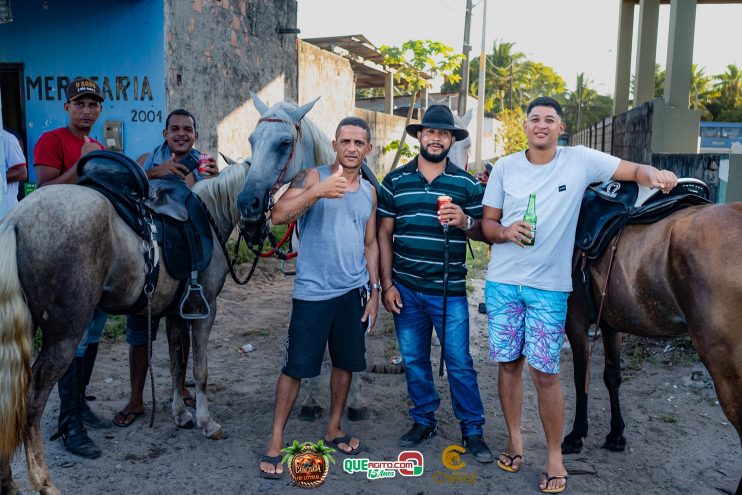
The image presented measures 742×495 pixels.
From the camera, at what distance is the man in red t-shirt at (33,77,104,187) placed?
3596 mm

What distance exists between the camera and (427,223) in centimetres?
349

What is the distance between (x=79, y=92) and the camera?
147 inches

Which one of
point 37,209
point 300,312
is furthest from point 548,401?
point 37,209

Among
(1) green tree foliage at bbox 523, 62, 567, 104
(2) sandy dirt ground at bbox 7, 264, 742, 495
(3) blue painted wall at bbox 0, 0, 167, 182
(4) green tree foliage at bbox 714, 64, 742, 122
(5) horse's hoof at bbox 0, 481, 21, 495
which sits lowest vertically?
(2) sandy dirt ground at bbox 7, 264, 742, 495

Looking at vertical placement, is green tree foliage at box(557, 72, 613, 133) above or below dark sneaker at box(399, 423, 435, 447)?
above

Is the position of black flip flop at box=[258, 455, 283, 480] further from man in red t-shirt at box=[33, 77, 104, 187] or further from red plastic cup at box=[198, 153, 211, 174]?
man in red t-shirt at box=[33, 77, 104, 187]

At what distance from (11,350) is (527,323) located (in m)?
2.58

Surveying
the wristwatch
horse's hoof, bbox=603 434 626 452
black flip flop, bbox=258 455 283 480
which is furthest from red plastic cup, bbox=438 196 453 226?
horse's hoof, bbox=603 434 626 452

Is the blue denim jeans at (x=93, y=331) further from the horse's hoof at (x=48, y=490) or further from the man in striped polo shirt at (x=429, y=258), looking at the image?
the man in striped polo shirt at (x=429, y=258)

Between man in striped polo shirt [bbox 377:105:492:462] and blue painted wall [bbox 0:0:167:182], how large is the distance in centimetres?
454

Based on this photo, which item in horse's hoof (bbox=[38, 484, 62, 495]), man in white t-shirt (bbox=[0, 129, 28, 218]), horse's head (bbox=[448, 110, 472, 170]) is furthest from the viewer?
horse's head (bbox=[448, 110, 472, 170])

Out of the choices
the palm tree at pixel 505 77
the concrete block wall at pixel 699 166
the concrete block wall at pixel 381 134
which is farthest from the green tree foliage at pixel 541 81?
the concrete block wall at pixel 699 166

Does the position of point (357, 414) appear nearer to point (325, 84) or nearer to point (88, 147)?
point (88, 147)

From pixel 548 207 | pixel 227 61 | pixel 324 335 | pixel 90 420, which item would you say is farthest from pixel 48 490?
A: pixel 227 61
